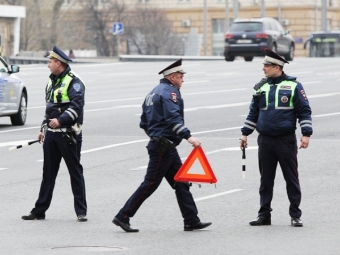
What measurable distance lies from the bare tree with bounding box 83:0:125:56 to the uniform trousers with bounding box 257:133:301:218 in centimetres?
7518

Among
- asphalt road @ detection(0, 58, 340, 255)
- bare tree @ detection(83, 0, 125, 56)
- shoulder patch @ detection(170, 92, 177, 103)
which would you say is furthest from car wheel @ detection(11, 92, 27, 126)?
bare tree @ detection(83, 0, 125, 56)

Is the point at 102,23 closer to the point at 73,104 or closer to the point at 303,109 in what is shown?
the point at 73,104

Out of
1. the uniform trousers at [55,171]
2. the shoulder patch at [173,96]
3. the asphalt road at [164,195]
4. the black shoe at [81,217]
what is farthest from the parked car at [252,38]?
the shoulder patch at [173,96]

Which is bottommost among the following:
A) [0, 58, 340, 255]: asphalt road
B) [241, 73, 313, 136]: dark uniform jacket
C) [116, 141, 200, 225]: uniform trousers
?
[0, 58, 340, 255]: asphalt road

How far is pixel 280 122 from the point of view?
Answer: 36.3 ft

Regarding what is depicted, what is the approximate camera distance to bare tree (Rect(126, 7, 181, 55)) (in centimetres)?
8569

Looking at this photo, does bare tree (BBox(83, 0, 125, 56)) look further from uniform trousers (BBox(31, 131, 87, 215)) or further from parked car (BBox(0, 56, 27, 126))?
uniform trousers (BBox(31, 131, 87, 215))

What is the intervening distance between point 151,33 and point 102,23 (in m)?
3.52

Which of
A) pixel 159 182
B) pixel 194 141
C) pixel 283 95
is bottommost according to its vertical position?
pixel 159 182

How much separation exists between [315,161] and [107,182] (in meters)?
3.46

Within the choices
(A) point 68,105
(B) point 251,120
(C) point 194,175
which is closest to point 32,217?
(A) point 68,105

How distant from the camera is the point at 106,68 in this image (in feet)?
152

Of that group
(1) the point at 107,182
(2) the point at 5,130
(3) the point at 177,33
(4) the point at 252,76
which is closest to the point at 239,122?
(2) the point at 5,130

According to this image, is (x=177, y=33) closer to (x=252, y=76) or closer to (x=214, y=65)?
(x=214, y=65)
